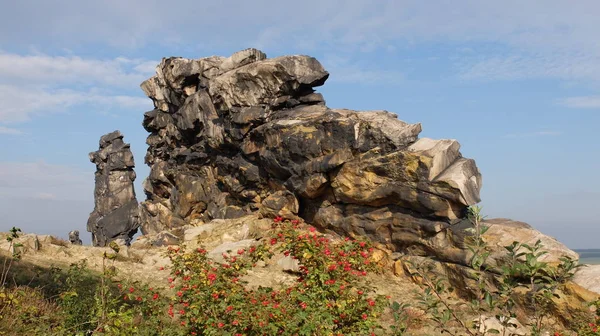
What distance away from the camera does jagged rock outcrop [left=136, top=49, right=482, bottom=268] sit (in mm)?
19812

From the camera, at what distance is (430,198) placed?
19.3 m

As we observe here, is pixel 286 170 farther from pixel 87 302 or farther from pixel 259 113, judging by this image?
pixel 87 302

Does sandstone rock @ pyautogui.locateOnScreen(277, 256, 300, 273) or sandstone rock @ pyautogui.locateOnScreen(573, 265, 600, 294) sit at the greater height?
sandstone rock @ pyautogui.locateOnScreen(573, 265, 600, 294)

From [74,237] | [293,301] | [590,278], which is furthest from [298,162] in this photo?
[74,237]

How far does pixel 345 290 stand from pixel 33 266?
14698mm

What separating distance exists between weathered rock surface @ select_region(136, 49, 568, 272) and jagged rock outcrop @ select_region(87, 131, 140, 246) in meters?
8.42

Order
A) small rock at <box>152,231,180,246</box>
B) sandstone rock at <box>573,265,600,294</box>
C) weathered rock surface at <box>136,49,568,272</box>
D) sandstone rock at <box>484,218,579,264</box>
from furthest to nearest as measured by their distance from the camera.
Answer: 1. small rock at <box>152,231,180,246</box>
2. weathered rock surface at <box>136,49,568,272</box>
3. sandstone rock at <box>484,218,579,264</box>
4. sandstone rock at <box>573,265,600,294</box>

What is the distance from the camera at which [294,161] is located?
2505 cm

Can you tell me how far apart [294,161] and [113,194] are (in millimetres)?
33553

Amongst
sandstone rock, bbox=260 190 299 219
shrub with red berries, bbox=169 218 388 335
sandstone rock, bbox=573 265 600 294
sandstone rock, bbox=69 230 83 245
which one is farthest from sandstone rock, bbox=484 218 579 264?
sandstone rock, bbox=69 230 83 245

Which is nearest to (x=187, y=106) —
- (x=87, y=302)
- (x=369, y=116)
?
(x=369, y=116)

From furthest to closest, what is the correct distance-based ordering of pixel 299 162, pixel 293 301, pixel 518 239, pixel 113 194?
pixel 113 194 < pixel 299 162 < pixel 518 239 < pixel 293 301

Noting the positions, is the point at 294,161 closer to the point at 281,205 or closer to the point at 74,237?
the point at 281,205

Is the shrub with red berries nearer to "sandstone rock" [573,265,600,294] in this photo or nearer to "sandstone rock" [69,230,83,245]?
"sandstone rock" [573,265,600,294]
